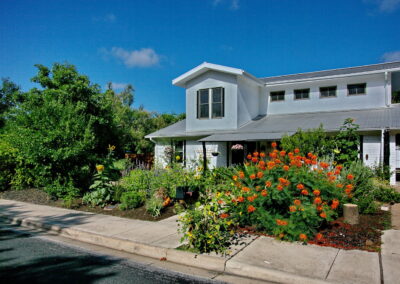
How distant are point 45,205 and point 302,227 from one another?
7.87 metres

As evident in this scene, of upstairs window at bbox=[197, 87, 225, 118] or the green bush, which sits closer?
the green bush

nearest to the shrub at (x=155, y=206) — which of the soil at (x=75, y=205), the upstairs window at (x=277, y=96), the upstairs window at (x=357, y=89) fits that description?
the soil at (x=75, y=205)

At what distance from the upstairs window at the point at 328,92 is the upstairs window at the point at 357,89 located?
28.4 inches

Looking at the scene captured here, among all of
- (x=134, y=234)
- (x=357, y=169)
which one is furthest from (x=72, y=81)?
(x=357, y=169)

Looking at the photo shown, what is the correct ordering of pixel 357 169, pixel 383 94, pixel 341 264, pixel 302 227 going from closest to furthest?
pixel 341 264 → pixel 302 227 → pixel 357 169 → pixel 383 94

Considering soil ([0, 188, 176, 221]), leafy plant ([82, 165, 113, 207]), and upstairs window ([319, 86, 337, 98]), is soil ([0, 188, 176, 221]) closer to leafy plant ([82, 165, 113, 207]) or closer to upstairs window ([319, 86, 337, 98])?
leafy plant ([82, 165, 113, 207])

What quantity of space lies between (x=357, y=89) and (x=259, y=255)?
1340 centimetres

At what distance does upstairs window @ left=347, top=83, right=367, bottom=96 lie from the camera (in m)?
14.6

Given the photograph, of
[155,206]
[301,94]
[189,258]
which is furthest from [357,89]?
[189,258]

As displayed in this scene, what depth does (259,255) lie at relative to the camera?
4461 mm

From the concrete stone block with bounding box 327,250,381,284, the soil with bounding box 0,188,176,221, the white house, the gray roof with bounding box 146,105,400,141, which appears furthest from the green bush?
the gray roof with bounding box 146,105,400,141

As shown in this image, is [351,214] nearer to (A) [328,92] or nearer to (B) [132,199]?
(B) [132,199]

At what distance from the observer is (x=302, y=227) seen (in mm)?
5031

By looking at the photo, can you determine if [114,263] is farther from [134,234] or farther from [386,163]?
[386,163]
